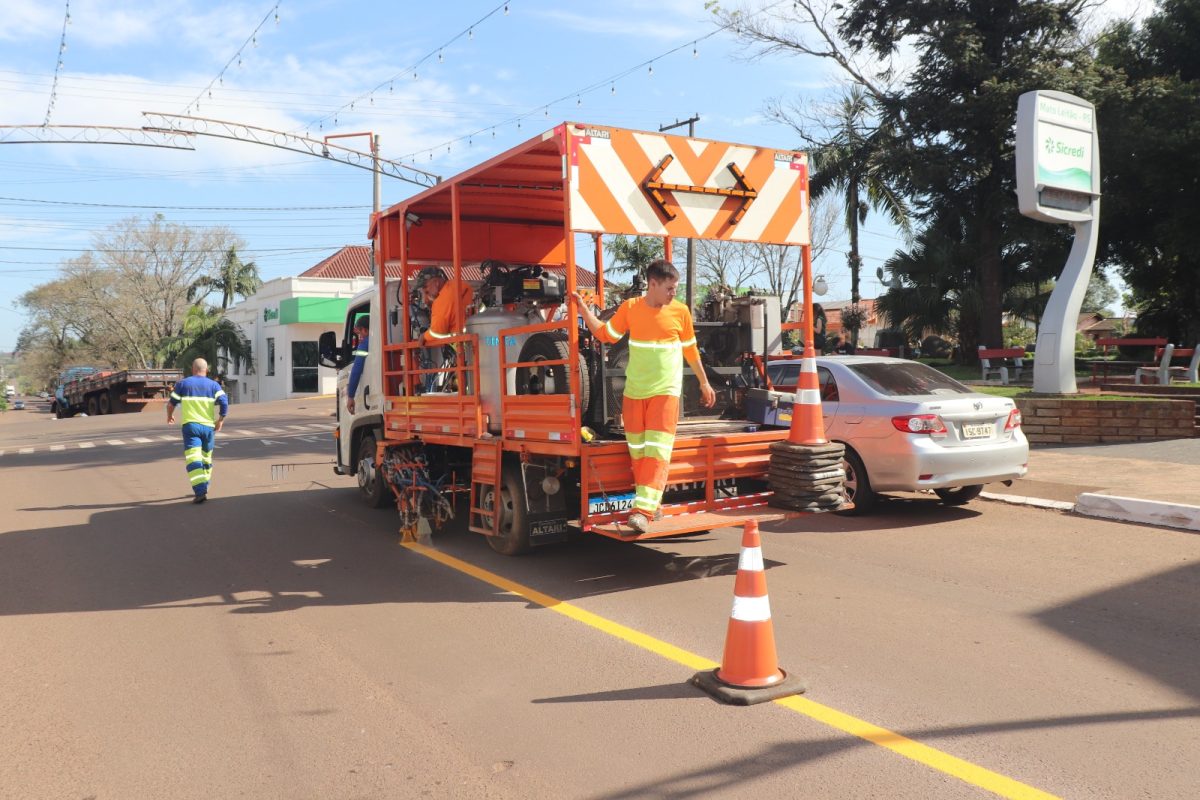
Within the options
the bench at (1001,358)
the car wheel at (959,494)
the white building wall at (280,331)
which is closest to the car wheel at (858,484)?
the car wheel at (959,494)

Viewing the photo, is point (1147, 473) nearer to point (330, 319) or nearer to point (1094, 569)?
point (1094, 569)

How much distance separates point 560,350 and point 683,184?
1497 mm

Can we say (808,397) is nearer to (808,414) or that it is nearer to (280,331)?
(808,414)

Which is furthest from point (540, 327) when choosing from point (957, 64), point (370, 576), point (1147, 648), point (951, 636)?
point (957, 64)

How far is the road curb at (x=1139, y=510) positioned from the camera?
827 centimetres

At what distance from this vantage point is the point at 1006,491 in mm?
10203

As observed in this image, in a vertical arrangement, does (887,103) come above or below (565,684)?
above

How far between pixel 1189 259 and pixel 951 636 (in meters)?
26.1

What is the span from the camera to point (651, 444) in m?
6.35

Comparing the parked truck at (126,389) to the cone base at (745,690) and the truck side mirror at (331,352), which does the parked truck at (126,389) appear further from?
the cone base at (745,690)

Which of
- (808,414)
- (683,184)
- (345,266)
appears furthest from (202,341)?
(808,414)

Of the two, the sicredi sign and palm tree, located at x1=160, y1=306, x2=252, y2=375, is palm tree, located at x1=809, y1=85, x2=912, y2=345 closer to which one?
the sicredi sign

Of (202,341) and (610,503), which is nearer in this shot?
(610,503)

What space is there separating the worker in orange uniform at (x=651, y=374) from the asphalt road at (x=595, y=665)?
836 millimetres
